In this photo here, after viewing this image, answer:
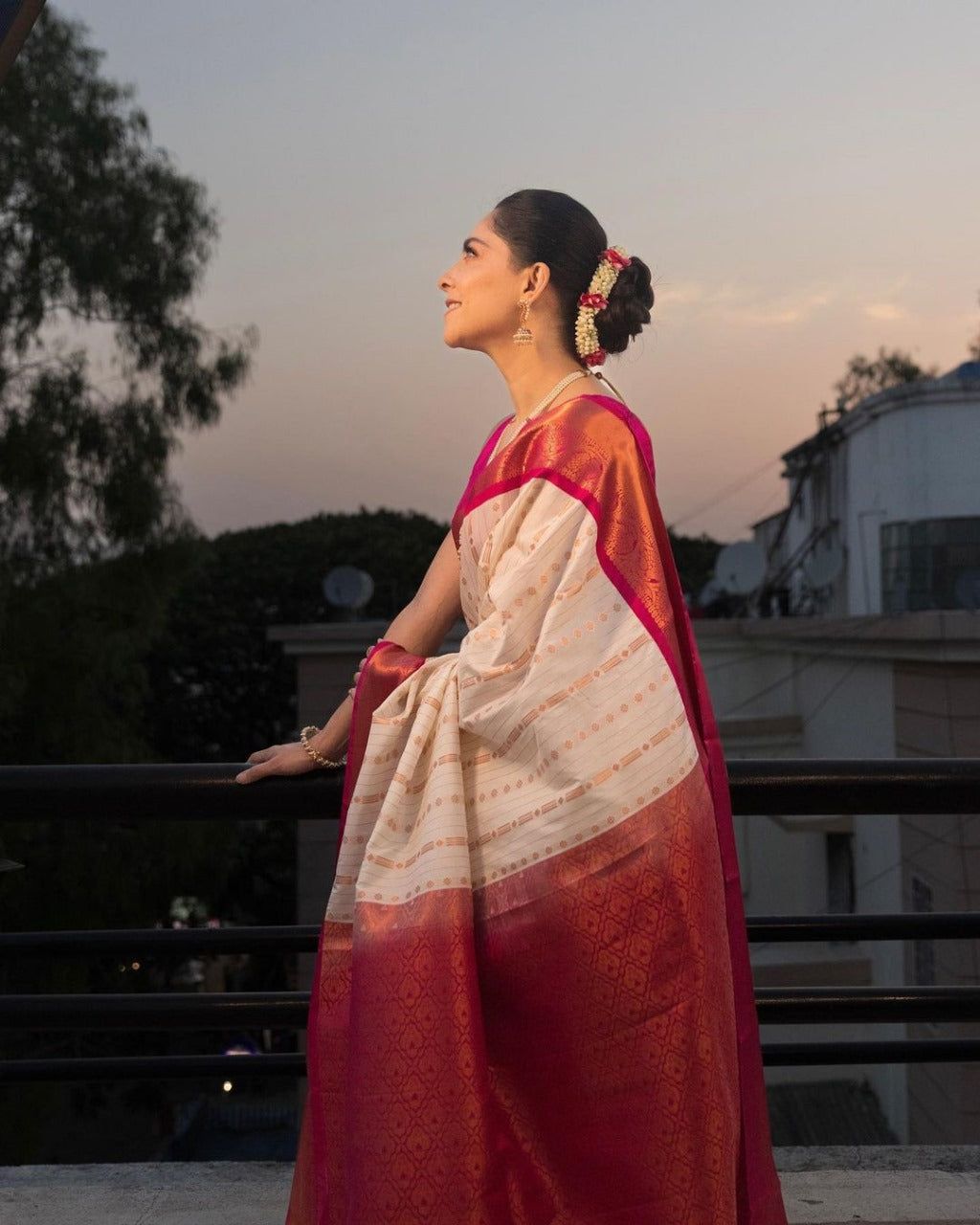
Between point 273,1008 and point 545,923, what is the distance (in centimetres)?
69

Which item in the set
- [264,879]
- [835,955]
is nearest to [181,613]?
[264,879]

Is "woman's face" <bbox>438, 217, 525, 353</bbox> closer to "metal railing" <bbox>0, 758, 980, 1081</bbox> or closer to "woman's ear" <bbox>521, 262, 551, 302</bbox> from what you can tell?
"woman's ear" <bbox>521, 262, 551, 302</bbox>

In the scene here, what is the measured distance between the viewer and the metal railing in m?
1.89

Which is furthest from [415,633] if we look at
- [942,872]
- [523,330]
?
[942,872]

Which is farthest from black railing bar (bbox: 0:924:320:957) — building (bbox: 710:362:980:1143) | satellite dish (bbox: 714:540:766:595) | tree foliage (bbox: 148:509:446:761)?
tree foliage (bbox: 148:509:446:761)

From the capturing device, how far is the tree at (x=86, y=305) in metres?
11.2

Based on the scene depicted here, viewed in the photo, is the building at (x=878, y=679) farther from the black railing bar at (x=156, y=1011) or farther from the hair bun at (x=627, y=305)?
the hair bun at (x=627, y=305)

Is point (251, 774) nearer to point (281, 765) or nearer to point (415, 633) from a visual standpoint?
point (281, 765)

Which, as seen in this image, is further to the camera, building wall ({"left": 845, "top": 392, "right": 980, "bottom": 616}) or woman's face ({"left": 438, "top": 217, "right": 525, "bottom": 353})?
building wall ({"left": 845, "top": 392, "right": 980, "bottom": 616})

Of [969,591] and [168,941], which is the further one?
[969,591]

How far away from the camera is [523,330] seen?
1.89m

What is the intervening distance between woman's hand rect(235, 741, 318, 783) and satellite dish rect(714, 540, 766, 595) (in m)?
11.8

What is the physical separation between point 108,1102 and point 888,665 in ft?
25.5

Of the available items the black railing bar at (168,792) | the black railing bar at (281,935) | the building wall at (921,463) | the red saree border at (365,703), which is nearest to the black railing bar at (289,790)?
the black railing bar at (168,792)
